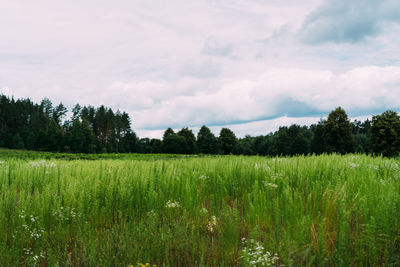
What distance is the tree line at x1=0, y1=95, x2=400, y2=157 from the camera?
3741cm

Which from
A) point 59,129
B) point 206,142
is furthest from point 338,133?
point 59,129

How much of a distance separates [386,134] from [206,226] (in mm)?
39272

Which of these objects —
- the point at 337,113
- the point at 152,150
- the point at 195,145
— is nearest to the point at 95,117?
the point at 152,150

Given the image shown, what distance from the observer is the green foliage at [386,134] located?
1348 inches

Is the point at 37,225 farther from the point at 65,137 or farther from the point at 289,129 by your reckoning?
the point at 65,137

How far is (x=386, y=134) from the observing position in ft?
114

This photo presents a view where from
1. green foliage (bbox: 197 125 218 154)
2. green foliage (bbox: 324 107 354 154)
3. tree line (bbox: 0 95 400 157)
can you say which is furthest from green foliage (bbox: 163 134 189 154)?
green foliage (bbox: 324 107 354 154)

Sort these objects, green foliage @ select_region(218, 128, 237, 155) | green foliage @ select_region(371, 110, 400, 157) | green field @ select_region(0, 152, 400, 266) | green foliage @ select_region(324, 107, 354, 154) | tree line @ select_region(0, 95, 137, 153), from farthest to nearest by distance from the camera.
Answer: green foliage @ select_region(218, 128, 237, 155), tree line @ select_region(0, 95, 137, 153), green foliage @ select_region(324, 107, 354, 154), green foliage @ select_region(371, 110, 400, 157), green field @ select_region(0, 152, 400, 266)

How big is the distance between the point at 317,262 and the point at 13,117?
312ft

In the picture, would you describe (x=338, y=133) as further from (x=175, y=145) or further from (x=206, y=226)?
(x=175, y=145)

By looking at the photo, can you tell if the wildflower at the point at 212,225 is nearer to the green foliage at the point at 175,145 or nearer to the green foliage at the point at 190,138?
the green foliage at the point at 175,145

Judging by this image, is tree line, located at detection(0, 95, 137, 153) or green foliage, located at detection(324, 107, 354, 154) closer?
green foliage, located at detection(324, 107, 354, 154)

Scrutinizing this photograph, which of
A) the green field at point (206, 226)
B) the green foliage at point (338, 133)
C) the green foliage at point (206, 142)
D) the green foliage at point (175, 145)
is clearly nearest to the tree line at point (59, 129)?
the green foliage at point (175, 145)

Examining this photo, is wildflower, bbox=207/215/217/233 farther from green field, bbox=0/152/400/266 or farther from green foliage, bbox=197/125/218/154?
green foliage, bbox=197/125/218/154
